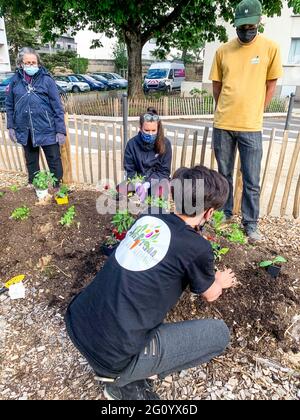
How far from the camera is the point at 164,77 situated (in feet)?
80.2

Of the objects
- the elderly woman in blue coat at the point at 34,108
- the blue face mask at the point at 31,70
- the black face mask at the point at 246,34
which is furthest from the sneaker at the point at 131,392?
the blue face mask at the point at 31,70

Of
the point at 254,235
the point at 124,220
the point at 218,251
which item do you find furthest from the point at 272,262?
the point at 124,220

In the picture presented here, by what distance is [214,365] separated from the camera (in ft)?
7.02

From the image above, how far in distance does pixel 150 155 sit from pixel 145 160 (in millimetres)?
77

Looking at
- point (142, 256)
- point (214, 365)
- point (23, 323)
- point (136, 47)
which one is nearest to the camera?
point (142, 256)

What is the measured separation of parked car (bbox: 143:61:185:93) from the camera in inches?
937

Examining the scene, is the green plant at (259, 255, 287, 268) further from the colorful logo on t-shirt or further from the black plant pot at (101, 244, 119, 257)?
the colorful logo on t-shirt

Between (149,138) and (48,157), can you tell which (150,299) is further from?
(48,157)

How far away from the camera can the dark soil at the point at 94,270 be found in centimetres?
231

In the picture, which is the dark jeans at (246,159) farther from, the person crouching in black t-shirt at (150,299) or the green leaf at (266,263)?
the person crouching in black t-shirt at (150,299)

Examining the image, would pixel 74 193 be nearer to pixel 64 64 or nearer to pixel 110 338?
pixel 110 338

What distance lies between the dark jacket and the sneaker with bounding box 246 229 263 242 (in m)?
1.08
